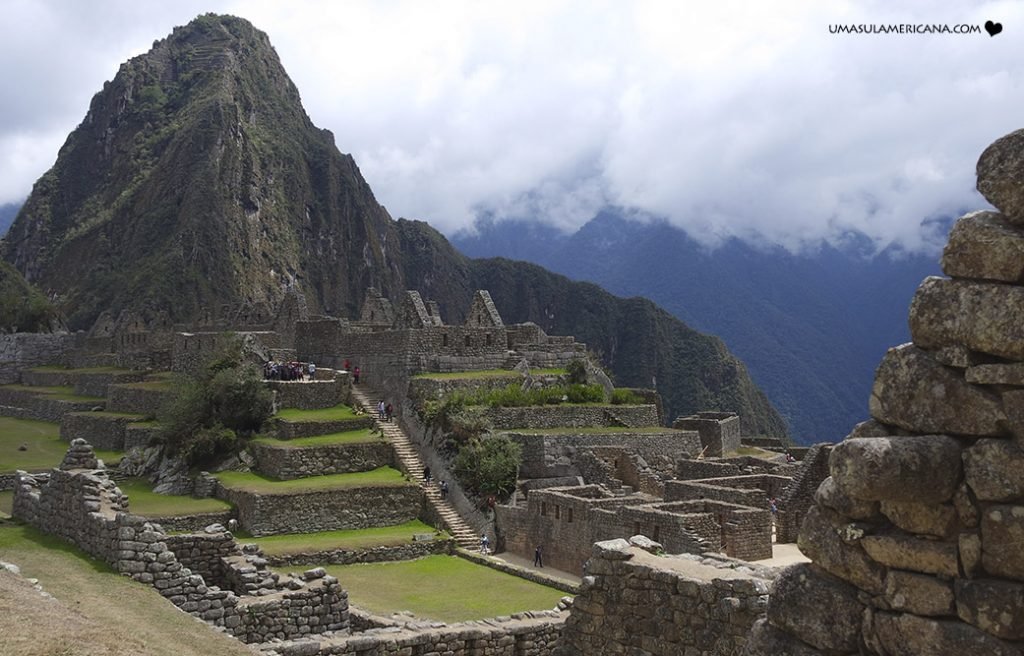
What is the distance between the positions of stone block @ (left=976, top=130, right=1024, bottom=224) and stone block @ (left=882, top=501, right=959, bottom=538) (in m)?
1.25

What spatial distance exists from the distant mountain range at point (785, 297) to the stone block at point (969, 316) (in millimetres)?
58877

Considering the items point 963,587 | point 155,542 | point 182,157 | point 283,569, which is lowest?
point 283,569

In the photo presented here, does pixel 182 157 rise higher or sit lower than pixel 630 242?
higher

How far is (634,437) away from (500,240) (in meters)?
125

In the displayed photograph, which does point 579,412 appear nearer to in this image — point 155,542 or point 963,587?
point 155,542

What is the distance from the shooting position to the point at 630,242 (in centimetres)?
12612

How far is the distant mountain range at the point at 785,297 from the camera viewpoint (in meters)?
73.3

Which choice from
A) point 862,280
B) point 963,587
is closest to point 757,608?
point 963,587

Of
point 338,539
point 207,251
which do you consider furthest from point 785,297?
point 207,251

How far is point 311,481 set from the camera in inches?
950

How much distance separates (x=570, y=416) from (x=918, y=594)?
23.8m

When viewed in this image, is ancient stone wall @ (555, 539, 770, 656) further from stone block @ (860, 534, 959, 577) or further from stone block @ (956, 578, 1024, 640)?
stone block @ (956, 578, 1024, 640)

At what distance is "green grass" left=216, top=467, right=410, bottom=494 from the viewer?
76.4ft

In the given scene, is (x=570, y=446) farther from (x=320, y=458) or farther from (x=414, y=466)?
(x=320, y=458)
